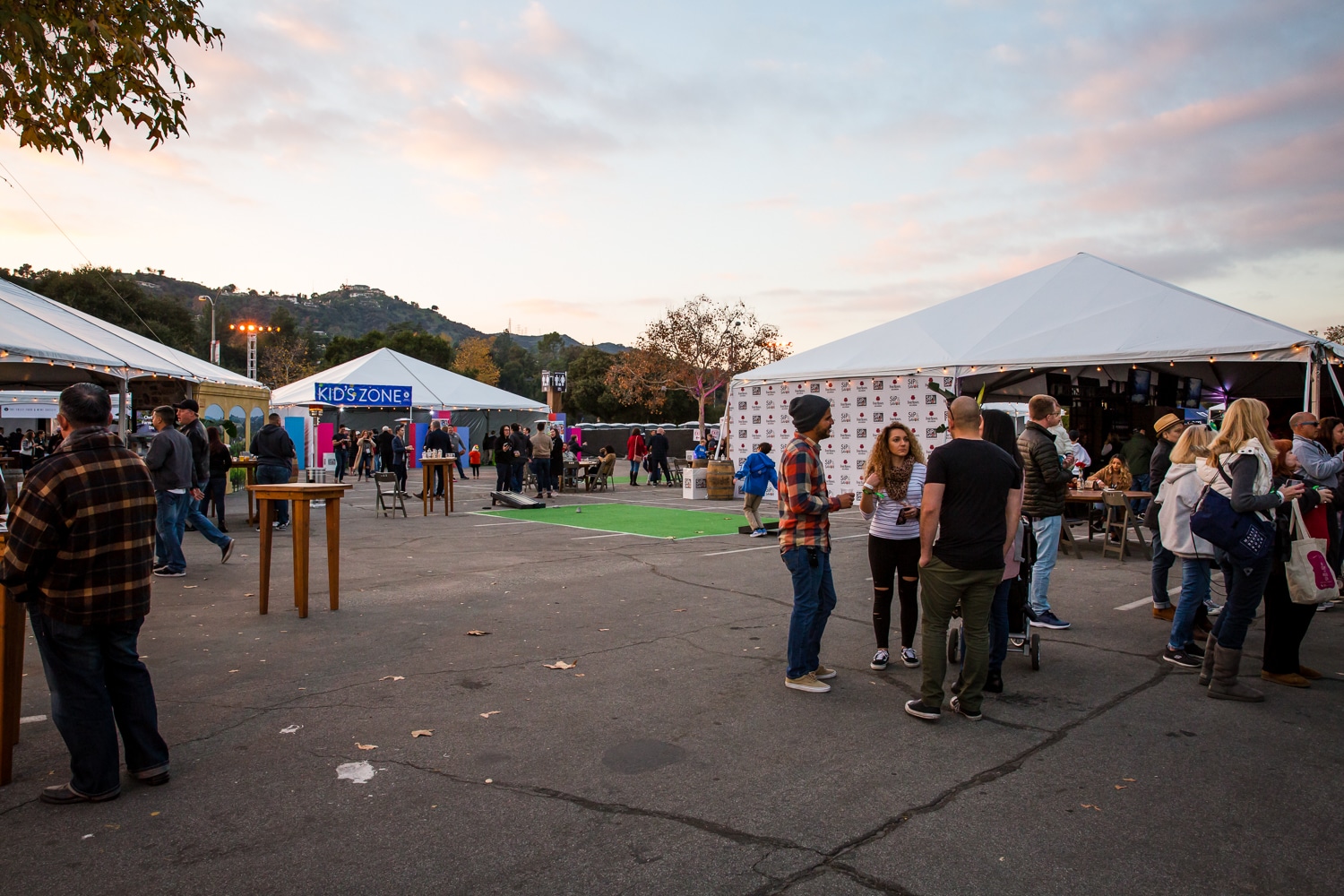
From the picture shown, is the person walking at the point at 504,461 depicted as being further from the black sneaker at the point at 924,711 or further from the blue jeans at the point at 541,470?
the black sneaker at the point at 924,711

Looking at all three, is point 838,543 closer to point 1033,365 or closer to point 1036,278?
point 1033,365

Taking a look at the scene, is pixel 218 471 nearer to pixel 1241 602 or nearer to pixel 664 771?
pixel 664 771

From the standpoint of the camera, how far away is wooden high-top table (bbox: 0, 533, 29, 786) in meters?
3.82

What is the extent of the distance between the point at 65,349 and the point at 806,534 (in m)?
12.4

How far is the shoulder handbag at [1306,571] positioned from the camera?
5.26 metres

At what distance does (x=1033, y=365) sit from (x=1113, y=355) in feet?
4.16

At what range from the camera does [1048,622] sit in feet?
23.4

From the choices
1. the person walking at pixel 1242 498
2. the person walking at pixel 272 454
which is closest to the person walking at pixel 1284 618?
the person walking at pixel 1242 498

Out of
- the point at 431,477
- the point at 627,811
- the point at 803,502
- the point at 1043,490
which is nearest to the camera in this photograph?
the point at 627,811

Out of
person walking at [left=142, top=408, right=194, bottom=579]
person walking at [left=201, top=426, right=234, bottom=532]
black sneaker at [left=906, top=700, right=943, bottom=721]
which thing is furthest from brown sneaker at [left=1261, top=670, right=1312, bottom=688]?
person walking at [left=201, top=426, right=234, bottom=532]

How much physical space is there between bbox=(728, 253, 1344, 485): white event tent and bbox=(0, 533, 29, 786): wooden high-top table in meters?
12.5

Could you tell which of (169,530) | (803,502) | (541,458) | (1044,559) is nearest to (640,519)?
(541,458)

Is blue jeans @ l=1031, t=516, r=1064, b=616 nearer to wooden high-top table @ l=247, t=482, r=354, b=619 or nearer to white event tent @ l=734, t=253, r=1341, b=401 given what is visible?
wooden high-top table @ l=247, t=482, r=354, b=619

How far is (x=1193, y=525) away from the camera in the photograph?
17.6 feet
